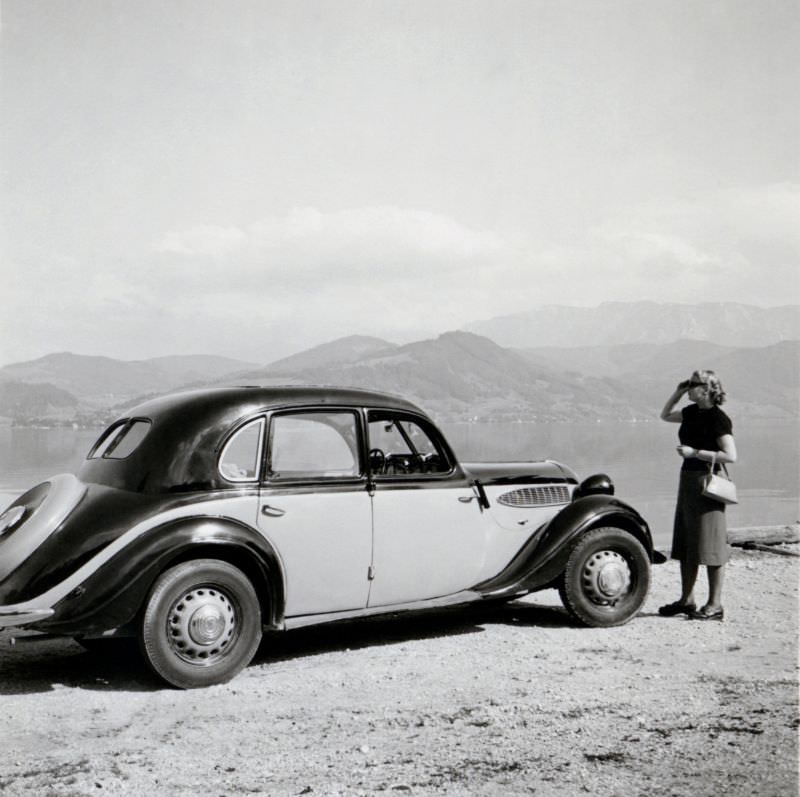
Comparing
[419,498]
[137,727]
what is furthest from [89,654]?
[419,498]

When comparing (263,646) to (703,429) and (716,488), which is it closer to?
(716,488)

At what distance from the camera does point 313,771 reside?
419 centimetres

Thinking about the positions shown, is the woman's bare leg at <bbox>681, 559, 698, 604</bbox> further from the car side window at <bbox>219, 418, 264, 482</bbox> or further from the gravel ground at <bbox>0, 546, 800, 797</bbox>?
the car side window at <bbox>219, 418, 264, 482</bbox>

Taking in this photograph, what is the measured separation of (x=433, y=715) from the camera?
5.07m

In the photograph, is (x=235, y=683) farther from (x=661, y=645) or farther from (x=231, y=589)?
(x=661, y=645)

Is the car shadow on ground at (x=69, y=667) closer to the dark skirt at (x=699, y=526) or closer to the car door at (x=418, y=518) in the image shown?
the car door at (x=418, y=518)

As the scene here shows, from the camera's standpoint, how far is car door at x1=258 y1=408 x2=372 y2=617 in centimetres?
600

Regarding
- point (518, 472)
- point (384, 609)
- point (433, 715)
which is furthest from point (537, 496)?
point (433, 715)

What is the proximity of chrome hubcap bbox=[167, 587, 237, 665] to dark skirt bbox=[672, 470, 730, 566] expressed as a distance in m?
3.87

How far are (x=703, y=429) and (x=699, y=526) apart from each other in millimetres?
804

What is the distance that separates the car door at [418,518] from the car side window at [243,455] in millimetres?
863

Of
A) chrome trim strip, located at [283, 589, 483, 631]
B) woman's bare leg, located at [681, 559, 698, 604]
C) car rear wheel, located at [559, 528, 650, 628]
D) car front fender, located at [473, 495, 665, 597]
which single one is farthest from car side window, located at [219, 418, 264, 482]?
woman's bare leg, located at [681, 559, 698, 604]

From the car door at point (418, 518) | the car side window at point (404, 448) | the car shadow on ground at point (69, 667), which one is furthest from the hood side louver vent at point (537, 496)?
the car shadow on ground at point (69, 667)

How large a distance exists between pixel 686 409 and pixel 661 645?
217 cm
